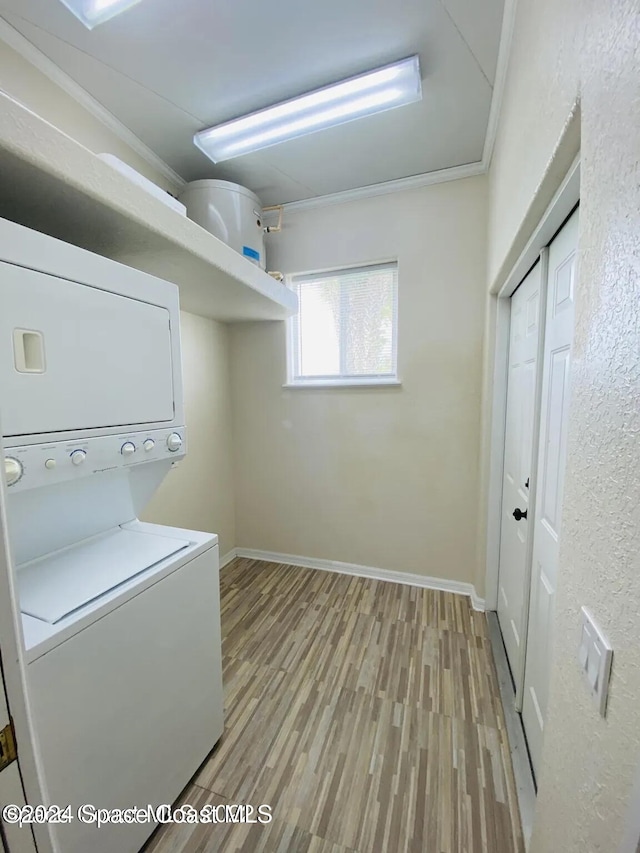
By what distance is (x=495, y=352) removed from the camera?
206 cm

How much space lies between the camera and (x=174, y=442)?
1334 mm

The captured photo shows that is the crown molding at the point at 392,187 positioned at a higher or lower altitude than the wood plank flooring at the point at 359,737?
higher

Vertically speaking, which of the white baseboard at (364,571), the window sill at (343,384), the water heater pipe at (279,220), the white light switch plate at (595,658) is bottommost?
the white baseboard at (364,571)

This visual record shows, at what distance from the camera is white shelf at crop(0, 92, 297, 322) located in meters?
0.88

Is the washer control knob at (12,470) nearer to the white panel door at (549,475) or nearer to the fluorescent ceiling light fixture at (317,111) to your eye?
the white panel door at (549,475)

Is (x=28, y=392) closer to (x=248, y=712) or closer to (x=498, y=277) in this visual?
(x=248, y=712)

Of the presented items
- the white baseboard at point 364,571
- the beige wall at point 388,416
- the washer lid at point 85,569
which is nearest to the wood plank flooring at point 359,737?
the white baseboard at point 364,571

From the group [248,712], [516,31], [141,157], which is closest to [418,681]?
[248,712]

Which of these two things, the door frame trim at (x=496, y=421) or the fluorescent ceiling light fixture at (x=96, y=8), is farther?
the door frame trim at (x=496, y=421)

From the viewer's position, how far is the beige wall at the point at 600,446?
0.46 meters

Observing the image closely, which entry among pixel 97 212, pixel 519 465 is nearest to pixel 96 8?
pixel 97 212

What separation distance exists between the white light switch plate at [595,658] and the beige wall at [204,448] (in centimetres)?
222

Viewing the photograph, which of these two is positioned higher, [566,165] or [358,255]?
[358,255]

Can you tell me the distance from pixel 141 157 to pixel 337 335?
1.62 meters
